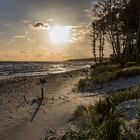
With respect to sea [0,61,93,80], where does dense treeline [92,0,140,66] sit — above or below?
above

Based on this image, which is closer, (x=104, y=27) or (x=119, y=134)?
(x=119, y=134)

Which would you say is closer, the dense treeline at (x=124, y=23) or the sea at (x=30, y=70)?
the dense treeline at (x=124, y=23)

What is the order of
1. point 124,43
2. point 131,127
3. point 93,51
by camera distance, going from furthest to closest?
point 93,51 < point 124,43 < point 131,127

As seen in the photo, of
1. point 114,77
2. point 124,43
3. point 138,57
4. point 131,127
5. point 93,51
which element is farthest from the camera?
point 93,51

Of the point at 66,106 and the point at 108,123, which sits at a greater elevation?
the point at 108,123

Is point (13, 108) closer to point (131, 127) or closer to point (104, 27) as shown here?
point (131, 127)

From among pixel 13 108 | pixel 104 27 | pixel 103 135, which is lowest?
pixel 13 108

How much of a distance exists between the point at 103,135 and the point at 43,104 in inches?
488

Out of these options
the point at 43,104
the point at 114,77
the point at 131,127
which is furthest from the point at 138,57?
the point at 131,127

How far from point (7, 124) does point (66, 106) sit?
3268 mm

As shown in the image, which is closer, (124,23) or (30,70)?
(124,23)

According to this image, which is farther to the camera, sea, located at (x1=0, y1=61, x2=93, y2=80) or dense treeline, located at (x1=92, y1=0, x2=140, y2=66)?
sea, located at (x1=0, y1=61, x2=93, y2=80)

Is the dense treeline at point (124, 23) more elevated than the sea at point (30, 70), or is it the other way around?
the dense treeline at point (124, 23)

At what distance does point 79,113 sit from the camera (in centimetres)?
1273
